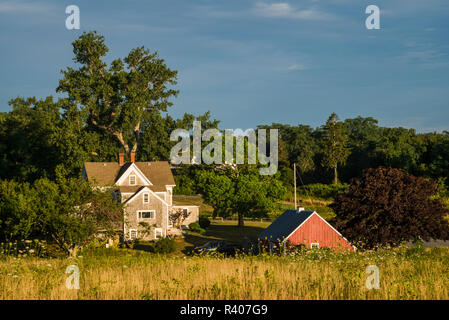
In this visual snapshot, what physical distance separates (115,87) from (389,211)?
2105 inches

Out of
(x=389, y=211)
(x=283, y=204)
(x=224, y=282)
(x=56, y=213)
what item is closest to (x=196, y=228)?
(x=283, y=204)

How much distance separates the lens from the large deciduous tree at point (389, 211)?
117 feet

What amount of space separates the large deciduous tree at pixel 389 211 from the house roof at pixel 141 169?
28.3 meters

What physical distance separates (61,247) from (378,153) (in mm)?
65776

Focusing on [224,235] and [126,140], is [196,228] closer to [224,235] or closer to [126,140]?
[224,235]

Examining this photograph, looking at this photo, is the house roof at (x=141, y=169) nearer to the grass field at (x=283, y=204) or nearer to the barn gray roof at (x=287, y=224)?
the grass field at (x=283, y=204)

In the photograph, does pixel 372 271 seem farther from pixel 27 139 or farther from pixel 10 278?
pixel 27 139

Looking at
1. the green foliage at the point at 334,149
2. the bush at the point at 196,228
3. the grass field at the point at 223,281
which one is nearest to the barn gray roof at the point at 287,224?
the bush at the point at 196,228

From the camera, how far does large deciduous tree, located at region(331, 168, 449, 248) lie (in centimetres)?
3556

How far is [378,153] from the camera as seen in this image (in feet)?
295

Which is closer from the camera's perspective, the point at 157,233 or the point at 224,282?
the point at 224,282

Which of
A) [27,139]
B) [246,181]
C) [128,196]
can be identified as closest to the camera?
[128,196]

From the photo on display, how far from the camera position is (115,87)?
78.4 m

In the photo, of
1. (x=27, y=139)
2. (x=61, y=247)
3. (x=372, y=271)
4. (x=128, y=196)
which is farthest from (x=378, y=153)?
(x=372, y=271)
